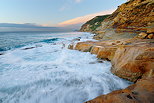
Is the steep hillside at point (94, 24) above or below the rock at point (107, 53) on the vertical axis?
above

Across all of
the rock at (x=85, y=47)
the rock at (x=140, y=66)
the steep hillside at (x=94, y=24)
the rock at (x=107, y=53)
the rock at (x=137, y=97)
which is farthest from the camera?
the steep hillside at (x=94, y=24)

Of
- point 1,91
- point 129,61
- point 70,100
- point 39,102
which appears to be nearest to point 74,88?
point 70,100

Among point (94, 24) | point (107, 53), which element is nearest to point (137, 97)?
point (107, 53)

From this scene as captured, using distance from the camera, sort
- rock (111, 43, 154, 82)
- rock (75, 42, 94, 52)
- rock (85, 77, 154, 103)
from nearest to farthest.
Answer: rock (85, 77, 154, 103), rock (111, 43, 154, 82), rock (75, 42, 94, 52)

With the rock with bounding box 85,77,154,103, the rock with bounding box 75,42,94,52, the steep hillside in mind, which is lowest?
the rock with bounding box 75,42,94,52

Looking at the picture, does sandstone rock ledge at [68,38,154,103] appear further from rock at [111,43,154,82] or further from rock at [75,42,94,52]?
rock at [75,42,94,52]

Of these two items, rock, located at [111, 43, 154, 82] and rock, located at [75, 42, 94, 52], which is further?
rock, located at [75, 42, 94, 52]

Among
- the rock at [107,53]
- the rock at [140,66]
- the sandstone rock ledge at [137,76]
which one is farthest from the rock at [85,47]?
the rock at [140,66]

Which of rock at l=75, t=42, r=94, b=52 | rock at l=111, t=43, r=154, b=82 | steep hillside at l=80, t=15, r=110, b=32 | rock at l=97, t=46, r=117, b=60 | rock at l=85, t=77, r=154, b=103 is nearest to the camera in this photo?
rock at l=85, t=77, r=154, b=103

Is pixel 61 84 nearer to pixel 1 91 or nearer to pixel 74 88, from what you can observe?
pixel 74 88

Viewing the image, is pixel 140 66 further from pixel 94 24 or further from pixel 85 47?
pixel 94 24

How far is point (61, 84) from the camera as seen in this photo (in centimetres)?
325

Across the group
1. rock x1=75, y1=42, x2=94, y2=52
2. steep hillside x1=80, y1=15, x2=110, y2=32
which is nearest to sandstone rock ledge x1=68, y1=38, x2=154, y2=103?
rock x1=75, y1=42, x2=94, y2=52

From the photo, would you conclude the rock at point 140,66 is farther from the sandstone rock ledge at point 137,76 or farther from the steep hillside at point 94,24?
the steep hillside at point 94,24
